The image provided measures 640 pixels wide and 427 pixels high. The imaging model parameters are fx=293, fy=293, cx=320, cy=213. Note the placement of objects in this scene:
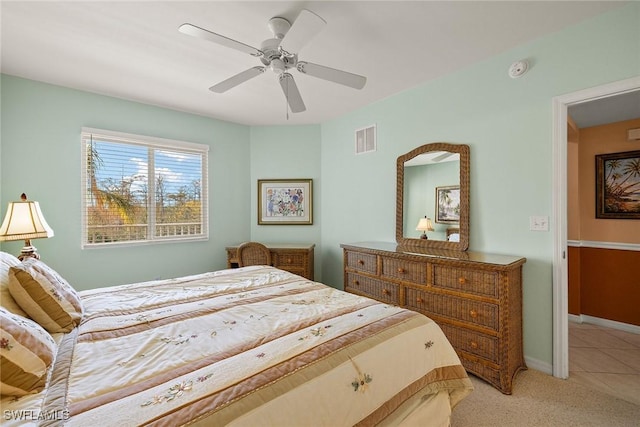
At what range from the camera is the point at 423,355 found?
1.45 meters

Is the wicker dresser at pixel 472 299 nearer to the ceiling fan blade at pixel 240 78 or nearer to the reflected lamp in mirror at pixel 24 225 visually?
the ceiling fan blade at pixel 240 78

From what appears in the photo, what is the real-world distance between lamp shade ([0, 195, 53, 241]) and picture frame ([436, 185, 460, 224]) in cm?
349

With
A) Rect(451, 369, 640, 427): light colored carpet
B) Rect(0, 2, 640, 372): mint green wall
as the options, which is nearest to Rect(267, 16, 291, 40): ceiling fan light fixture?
Rect(0, 2, 640, 372): mint green wall

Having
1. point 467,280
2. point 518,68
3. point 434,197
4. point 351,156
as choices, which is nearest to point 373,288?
point 467,280

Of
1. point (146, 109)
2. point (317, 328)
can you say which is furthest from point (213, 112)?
point (317, 328)

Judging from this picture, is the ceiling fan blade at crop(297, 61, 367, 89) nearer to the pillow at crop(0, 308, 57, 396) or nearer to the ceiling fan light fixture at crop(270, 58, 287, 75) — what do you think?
the ceiling fan light fixture at crop(270, 58, 287, 75)

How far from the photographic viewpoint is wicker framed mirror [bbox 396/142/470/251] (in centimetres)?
274

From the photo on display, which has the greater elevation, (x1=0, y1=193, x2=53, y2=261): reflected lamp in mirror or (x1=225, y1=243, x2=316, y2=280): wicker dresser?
(x1=0, y1=193, x2=53, y2=261): reflected lamp in mirror

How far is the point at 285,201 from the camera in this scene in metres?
4.43

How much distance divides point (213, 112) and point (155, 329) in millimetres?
3171

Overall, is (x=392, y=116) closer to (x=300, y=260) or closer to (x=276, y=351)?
(x=300, y=260)

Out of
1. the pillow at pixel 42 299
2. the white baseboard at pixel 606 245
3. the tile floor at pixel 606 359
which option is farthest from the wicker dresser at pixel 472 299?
the pillow at pixel 42 299

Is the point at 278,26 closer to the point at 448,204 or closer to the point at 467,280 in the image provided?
the point at 448,204

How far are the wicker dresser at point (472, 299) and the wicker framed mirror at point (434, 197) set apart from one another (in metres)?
0.27
